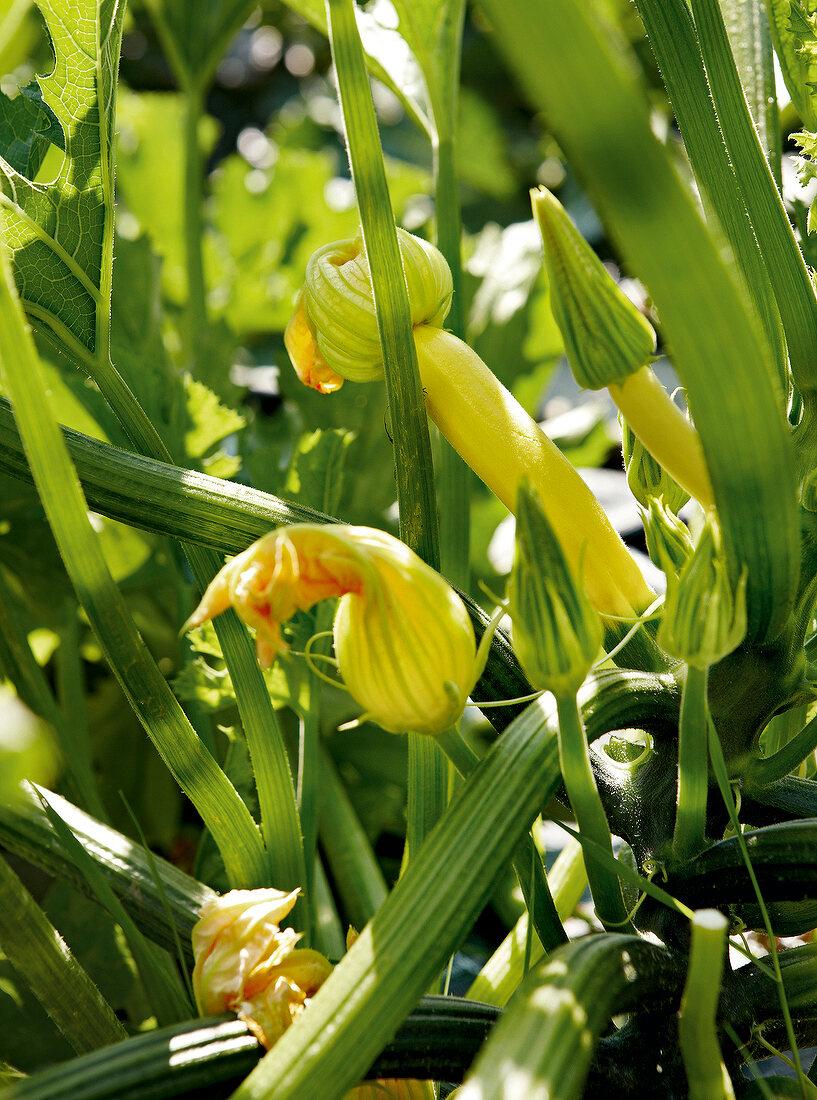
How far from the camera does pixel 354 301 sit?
394 mm

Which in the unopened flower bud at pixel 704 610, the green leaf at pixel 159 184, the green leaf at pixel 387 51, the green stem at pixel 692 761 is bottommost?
the green stem at pixel 692 761

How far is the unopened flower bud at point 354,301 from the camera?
1.30ft

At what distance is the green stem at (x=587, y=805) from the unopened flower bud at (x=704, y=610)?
4 centimetres

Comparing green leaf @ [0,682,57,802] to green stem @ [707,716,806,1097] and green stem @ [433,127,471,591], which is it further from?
green stem @ [433,127,471,591]

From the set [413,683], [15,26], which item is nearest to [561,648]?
[413,683]

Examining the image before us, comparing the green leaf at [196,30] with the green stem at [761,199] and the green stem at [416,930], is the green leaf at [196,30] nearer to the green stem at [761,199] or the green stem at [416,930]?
the green stem at [761,199]

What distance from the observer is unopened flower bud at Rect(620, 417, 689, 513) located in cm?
40

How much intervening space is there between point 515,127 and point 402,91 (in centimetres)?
114

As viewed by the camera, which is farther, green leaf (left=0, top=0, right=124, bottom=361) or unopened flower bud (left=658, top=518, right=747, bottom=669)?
green leaf (left=0, top=0, right=124, bottom=361)

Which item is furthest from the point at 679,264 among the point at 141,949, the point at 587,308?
the point at 141,949

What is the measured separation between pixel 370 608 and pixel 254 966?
15cm

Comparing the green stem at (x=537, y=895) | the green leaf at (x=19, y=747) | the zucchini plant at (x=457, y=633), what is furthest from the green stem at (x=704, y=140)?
the green leaf at (x=19, y=747)

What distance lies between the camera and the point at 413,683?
11.4 inches

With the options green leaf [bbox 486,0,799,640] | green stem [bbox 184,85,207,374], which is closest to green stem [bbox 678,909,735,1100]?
green leaf [bbox 486,0,799,640]
